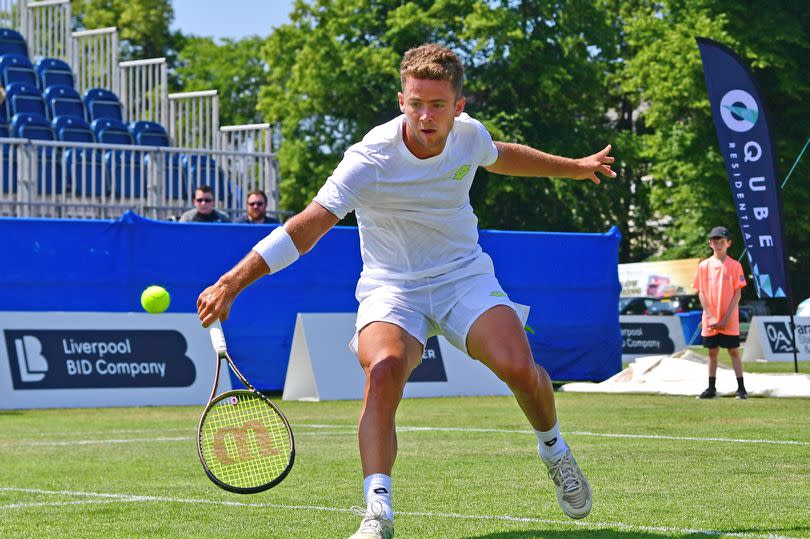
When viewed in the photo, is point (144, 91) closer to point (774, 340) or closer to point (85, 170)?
point (85, 170)

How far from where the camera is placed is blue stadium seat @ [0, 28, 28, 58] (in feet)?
94.6

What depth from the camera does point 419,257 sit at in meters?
6.41

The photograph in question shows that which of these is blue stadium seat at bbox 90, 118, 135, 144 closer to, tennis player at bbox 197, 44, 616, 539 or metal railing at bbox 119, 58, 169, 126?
metal railing at bbox 119, 58, 169, 126

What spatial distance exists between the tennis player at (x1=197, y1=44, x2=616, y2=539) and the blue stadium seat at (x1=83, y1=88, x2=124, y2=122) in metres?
22.6

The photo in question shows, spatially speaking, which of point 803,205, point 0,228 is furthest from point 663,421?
point 803,205

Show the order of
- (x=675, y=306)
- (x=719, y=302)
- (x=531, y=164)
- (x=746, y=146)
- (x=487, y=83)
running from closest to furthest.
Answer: (x=531, y=164) < (x=719, y=302) < (x=746, y=146) < (x=675, y=306) < (x=487, y=83)

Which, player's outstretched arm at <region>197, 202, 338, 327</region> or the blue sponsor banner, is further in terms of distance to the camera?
the blue sponsor banner

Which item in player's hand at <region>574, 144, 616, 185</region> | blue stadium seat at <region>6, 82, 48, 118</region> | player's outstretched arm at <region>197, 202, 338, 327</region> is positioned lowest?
blue stadium seat at <region>6, 82, 48, 118</region>

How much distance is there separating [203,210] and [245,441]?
1287 cm

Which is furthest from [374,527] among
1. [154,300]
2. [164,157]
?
[164,157]

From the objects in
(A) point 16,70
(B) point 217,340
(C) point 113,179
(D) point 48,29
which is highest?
(B) point 217,340

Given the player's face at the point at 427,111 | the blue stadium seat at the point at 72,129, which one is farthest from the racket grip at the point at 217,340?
the blue stadium seat at the point at 72,129

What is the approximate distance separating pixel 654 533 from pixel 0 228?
1274cm

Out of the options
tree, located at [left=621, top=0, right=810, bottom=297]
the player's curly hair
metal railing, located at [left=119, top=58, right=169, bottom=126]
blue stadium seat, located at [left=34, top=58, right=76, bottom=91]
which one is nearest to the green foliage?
tree, located at [left=621, top=0, right=810, bottom=297]
